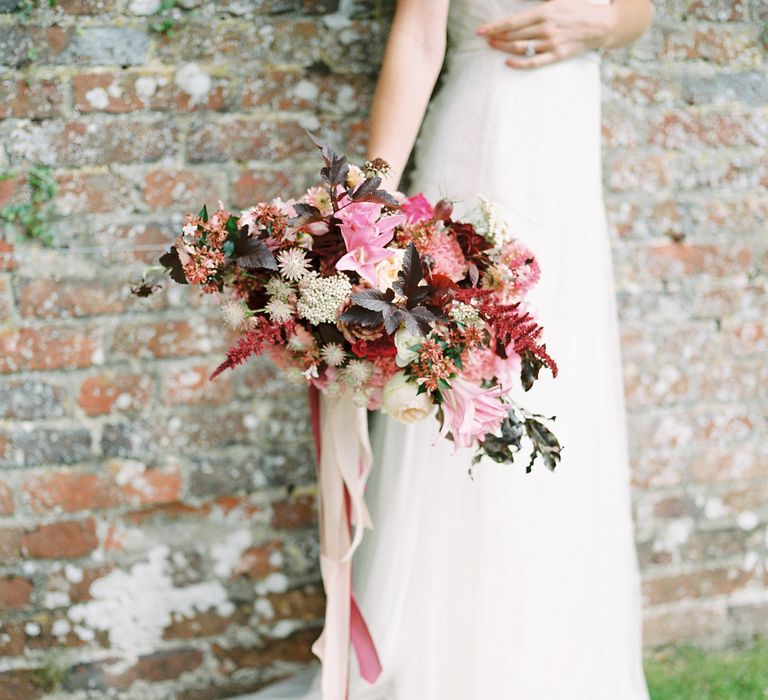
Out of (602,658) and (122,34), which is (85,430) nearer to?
(122,34)

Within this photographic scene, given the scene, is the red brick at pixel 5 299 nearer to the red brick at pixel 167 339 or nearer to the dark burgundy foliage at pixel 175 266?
the red brick at pixel 167 339

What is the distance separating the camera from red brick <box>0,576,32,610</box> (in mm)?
1604

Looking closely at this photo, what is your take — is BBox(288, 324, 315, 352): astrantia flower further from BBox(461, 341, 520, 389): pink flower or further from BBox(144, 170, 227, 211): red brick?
BBox(144, 170, 227, 211): red brick

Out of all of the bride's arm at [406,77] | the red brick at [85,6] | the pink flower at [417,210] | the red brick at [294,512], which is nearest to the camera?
the pink flower at [417,210]

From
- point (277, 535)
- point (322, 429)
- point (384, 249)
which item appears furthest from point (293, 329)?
point (277, 535)

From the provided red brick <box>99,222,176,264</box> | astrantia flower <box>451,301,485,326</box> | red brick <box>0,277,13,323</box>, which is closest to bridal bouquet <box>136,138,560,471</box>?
astrantia flower <box>451,301,485,326</box>

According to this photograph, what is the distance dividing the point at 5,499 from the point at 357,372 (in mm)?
954

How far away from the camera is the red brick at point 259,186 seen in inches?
62.6

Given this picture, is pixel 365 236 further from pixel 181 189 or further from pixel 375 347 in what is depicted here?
pixel 181 189

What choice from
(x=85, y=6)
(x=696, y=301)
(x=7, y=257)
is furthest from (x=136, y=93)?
(x=696, y=301)

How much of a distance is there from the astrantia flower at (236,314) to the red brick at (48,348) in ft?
2.15

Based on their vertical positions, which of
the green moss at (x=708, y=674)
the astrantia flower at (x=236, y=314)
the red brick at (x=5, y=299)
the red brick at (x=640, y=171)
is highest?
the red brick at (x=640, y=171)

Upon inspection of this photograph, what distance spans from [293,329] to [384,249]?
0.54ft

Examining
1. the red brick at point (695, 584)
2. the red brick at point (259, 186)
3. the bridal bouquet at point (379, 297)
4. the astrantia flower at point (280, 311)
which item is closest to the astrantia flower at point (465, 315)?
the bridal bouquet at point (379, 297)
